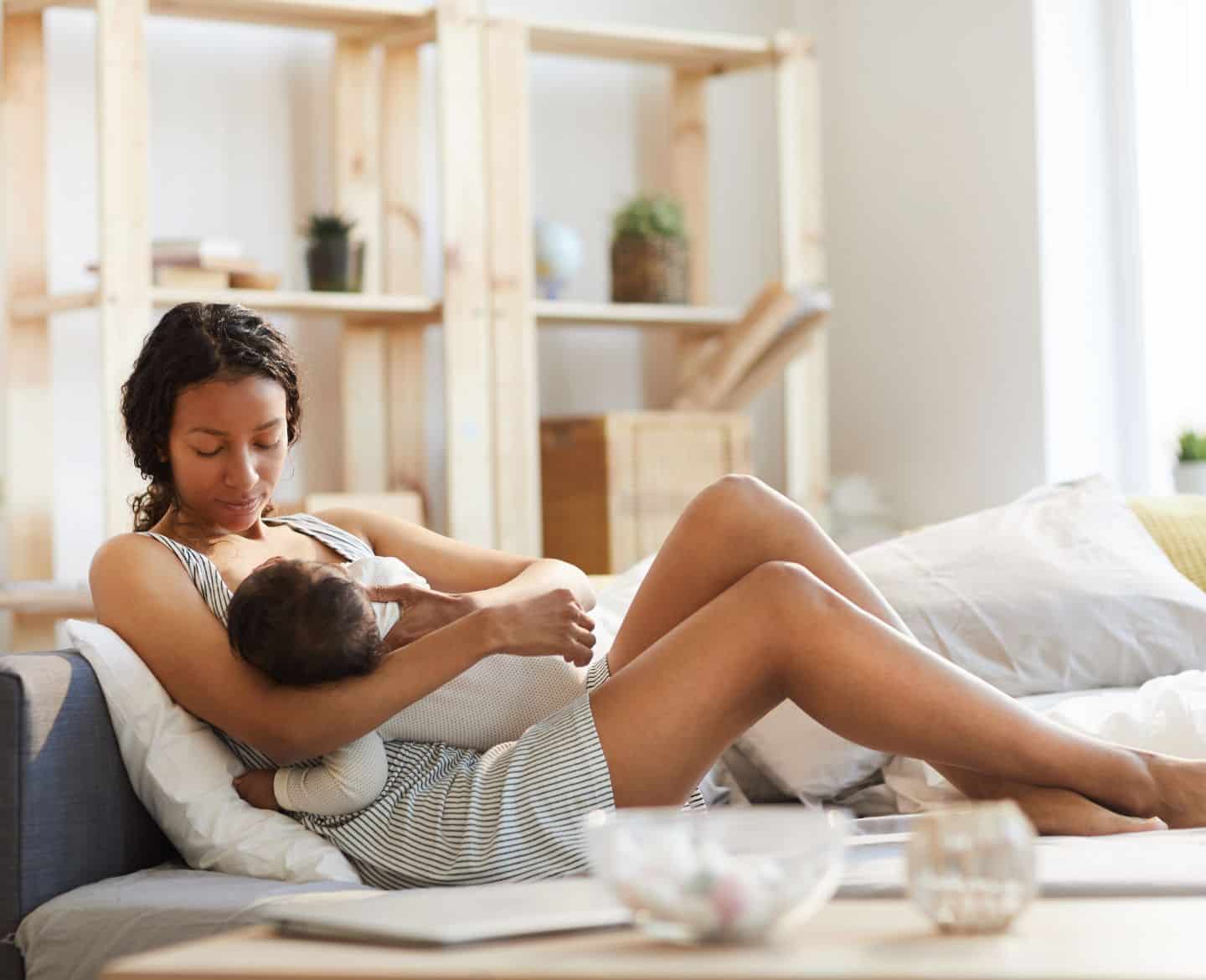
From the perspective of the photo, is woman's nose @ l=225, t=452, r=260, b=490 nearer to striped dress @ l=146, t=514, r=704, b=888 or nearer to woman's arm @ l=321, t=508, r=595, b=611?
striped dress @ l=146, t=514, r=704, b=888

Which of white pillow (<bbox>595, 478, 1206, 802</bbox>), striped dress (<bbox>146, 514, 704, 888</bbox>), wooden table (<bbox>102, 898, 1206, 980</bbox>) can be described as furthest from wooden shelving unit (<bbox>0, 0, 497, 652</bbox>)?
wooden table (<bbox>102, 898, 1206, 980</bbox>)

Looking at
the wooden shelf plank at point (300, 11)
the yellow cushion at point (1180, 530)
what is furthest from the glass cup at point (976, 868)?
the wooden shelf plank at point (300, 11)

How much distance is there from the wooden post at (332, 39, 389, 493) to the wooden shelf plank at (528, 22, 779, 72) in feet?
1.33

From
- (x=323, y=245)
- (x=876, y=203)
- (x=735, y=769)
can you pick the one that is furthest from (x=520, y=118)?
(x=735, y=769)

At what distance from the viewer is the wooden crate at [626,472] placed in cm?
357

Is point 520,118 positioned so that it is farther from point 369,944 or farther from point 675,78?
point 369,944

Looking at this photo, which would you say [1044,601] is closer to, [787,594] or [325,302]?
[787,594]

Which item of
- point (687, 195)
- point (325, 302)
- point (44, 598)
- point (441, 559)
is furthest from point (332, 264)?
point (441, 559)

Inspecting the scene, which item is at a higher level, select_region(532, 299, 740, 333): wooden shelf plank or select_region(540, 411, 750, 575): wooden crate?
select_region(532, 299, 740, 333): wooden shelf plank

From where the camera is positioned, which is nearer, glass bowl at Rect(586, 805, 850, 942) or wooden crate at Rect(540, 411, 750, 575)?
glass bowl at Rect(586, 805, 850, 942)

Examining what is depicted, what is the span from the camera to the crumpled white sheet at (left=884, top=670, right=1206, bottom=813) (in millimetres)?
1834

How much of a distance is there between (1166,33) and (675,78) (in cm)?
116

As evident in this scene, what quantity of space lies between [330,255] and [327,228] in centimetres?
6

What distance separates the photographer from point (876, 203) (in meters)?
4.19
